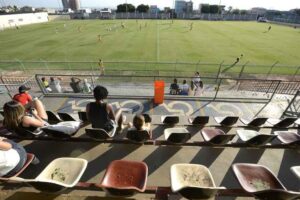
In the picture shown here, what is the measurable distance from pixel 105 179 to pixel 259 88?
15.2 metres

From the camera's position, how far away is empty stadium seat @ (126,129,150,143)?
434cm

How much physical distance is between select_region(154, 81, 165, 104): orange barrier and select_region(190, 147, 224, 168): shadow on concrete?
4833 mm

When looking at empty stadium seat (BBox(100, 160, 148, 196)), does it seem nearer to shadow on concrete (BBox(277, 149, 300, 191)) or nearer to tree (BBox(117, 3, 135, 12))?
shadow on concrete (BBox(277, 149, 300, 191))

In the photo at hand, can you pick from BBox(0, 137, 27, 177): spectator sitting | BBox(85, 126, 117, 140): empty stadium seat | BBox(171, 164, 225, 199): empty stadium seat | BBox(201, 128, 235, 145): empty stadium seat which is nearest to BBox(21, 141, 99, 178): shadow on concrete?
BBox(85, 126, 117, 140): empty stadium seat

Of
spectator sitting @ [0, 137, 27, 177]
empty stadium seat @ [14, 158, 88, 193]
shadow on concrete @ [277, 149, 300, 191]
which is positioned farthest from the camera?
shadow on concrete @ [277, 149, 300, 191]

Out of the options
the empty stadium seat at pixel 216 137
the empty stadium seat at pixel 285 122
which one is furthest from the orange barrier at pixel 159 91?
the empty stadium seat at pixel 285 122

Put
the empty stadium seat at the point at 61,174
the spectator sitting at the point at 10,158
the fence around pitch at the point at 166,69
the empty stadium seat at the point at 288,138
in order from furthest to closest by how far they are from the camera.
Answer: the fence around pitch at the point at 166,69
the empty stadium seat at the point at 288,138
the spectator sitting at the point at 10,158
the empty stadium seat at the point at 61,174

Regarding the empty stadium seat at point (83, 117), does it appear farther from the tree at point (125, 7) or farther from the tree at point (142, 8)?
the tree at point (142, 8)

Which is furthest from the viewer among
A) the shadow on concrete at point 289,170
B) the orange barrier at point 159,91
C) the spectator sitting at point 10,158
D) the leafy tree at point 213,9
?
the leafy tree at point 213,9

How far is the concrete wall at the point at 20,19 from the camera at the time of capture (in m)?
55.1

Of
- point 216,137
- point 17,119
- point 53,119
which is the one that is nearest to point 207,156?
point 216,137

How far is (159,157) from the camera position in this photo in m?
4.32

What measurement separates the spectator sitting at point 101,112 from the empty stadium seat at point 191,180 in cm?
201

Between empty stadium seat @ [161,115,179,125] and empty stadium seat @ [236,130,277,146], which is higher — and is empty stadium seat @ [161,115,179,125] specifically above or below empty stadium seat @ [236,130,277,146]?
below
